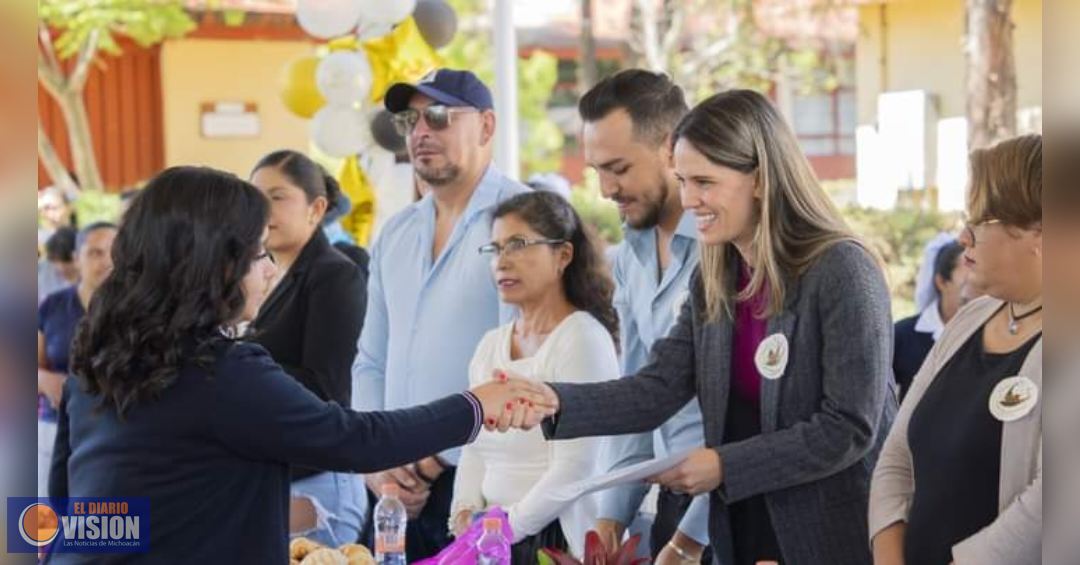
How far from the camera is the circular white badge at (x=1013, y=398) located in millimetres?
2092

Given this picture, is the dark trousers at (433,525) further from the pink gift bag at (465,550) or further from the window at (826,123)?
the window at (826,123)

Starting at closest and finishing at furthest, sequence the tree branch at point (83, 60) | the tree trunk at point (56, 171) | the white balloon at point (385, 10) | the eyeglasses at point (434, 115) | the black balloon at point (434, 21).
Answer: the eyeglasses at point (434, 115), the white balloon at point (385, 10), the black balloon at point (434, 21), the tree branch at point (83, 60), the tree trunk at point (56, 171)

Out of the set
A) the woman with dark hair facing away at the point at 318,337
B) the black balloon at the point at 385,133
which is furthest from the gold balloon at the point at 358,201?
the woman with dark hair facing away at the point at 318,337

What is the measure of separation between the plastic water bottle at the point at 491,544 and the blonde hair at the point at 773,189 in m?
0.65

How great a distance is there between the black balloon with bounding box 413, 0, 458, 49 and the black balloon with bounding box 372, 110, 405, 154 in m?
0.50

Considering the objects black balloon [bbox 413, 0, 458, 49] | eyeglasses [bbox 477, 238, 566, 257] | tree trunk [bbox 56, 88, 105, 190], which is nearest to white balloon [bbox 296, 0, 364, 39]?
black balloon [bbox 413, 0, 458, 49]

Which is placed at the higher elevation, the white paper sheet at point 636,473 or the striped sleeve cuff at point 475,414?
the striped sleeve cuff at point 475,414

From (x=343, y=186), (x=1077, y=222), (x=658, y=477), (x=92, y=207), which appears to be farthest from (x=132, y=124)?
(x=1077, y=222)

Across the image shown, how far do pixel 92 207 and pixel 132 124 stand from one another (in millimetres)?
2939

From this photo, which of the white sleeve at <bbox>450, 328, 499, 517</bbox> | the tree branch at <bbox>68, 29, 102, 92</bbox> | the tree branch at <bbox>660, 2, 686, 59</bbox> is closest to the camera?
the white sleeve at <bbox>450, 328, 499, 517</bbox>

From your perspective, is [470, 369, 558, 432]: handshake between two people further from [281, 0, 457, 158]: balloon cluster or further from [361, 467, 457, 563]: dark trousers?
[281, 0, 457, 158]: balloon cluster

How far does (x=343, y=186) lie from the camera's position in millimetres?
6445

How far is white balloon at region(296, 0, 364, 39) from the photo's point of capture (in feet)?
18.9

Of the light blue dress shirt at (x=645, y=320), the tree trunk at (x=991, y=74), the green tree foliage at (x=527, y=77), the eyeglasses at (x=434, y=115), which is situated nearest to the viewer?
the light blue dress shirt at (x=645, y=320)
